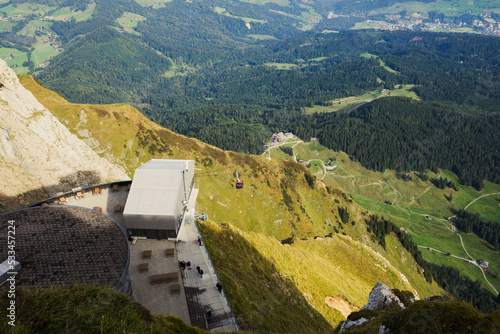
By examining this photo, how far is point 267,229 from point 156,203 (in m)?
74.2

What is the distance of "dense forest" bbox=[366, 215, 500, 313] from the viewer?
473ft

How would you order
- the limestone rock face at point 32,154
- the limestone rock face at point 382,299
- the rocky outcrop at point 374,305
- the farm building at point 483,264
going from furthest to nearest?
the farm building at point 483,264, the limestone rock face at point 32,154, the limestone rock face at point 382,299, the rocky outcrop at point 374,305

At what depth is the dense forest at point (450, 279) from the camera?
473ft

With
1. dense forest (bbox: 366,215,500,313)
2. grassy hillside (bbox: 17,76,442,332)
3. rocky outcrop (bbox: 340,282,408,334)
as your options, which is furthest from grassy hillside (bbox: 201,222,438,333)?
dense forest (bbox: 366,215,500,313)

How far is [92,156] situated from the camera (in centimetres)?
9275

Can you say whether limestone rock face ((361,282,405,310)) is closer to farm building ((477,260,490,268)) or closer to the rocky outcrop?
the rocky outcrop

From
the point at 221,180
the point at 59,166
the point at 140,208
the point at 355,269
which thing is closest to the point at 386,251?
the point at 355,269

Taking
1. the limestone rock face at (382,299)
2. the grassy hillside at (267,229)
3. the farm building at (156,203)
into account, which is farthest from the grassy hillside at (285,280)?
the limestone rock face at (382,299)

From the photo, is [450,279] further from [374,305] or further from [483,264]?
[374,305]

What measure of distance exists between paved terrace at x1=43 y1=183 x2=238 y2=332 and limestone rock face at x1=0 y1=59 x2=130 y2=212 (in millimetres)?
33206

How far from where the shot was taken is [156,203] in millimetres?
47188

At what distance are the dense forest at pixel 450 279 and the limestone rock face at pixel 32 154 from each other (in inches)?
5272

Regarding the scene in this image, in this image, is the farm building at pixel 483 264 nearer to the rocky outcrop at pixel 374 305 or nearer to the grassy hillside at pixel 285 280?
the grassy hillside at pixel 285 280

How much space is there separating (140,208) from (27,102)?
6176cm
